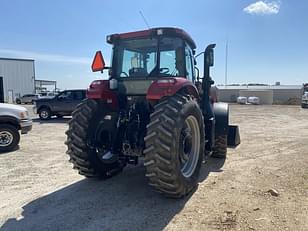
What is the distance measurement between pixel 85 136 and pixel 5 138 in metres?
4.64

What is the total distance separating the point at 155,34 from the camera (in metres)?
4.95

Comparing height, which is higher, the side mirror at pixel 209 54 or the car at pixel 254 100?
the side mirror at pixel 209 54

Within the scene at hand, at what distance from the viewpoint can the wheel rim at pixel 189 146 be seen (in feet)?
15.5

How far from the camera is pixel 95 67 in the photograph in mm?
5500

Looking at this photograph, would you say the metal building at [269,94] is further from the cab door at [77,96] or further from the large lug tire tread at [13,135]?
the large lug tire tread at [13,135]

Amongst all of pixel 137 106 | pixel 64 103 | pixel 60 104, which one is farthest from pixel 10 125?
pixel 60 104

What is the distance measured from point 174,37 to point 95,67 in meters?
1.53

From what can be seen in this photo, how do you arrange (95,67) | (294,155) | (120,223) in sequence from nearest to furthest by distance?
(120,223)
(95,67)
(294,155)

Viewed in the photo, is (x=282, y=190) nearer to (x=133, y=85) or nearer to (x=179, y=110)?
(x=179, y=110)

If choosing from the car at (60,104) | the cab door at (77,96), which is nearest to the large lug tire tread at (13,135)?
the car at (60,104)

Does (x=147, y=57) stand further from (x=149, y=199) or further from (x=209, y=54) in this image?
(x=149, y=199)

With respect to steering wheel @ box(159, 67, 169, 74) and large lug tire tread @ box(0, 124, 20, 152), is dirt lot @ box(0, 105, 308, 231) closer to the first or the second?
large lug tire tread @ box(0, 124, 20, 152)

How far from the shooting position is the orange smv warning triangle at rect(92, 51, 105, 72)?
5381 millimetres

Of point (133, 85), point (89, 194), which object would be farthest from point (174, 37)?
point (89, 194)
